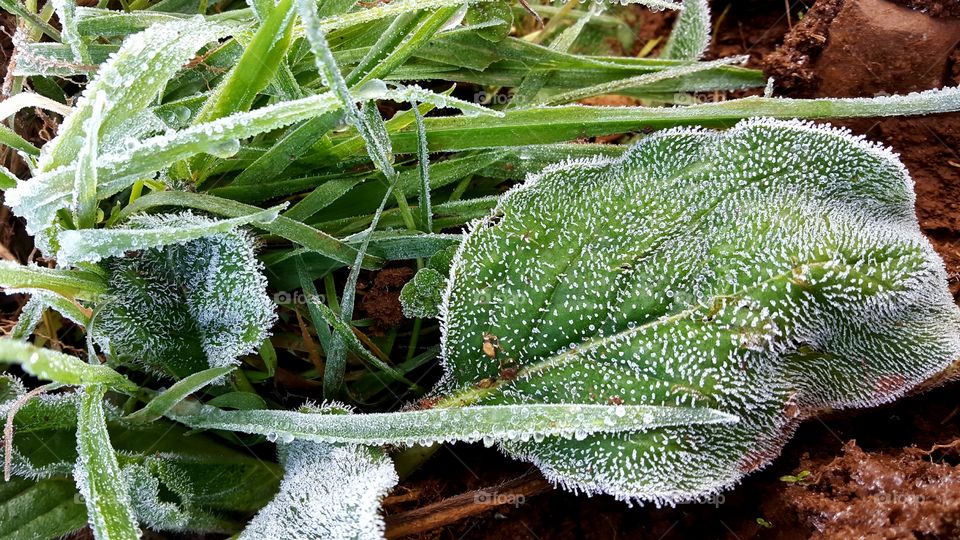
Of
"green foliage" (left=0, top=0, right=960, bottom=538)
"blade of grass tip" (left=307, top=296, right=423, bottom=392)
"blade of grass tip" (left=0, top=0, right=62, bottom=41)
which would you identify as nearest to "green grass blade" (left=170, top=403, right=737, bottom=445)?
"green foliage" (left=0, top=0, right=960, bottom=538)

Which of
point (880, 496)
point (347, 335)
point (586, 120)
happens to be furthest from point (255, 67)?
point (880, 496)

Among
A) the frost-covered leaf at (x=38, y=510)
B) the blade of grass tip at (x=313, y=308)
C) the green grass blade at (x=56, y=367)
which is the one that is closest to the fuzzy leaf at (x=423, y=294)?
the blade of grass tip at (x=313, y=308)

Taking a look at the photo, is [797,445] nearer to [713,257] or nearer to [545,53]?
[713,257]

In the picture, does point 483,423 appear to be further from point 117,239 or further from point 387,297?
point 117,239

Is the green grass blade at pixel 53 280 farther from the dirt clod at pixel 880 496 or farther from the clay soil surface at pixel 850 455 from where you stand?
the dirt clod at pixel 880 496

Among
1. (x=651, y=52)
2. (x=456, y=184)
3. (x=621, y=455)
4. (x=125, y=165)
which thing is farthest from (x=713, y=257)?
(x=651, y=52)

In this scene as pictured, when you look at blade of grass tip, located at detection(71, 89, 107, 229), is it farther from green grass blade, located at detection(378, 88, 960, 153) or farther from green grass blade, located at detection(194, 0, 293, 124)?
green grass blade, located at detection(378, 88, 960, 153)

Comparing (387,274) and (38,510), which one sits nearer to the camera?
(38,510)
